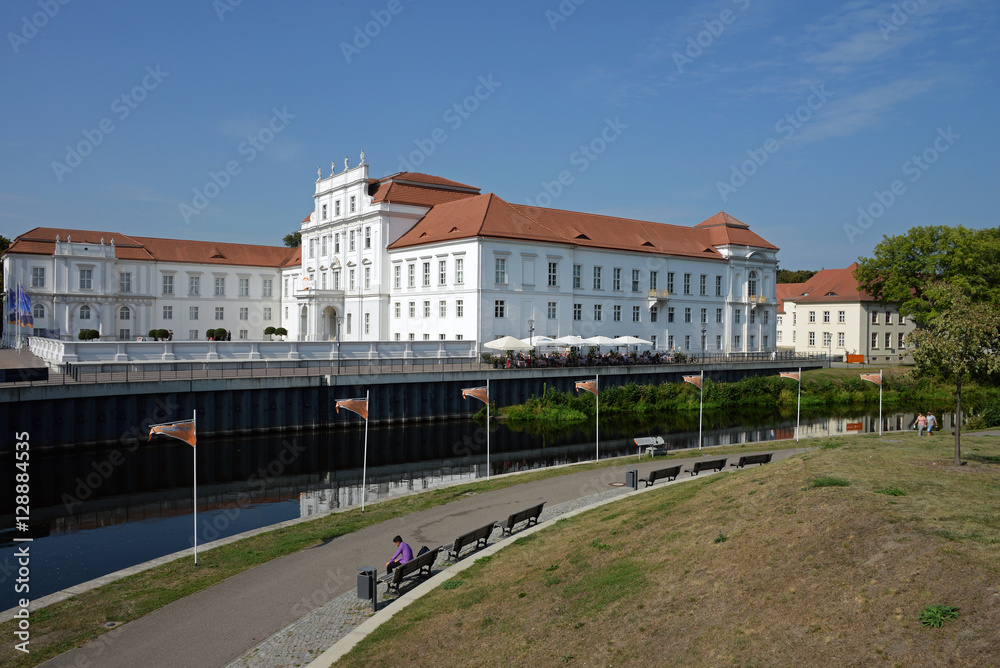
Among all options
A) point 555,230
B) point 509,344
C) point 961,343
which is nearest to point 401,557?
point 961,343

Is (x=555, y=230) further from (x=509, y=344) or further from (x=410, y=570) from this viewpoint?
(x=410, y=570)

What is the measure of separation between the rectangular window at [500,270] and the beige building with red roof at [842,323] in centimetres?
4221

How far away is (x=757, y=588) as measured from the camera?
34.5 feet

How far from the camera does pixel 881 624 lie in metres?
8.99

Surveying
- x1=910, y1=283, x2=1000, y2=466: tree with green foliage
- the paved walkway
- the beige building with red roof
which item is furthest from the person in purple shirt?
the beige building with red roof

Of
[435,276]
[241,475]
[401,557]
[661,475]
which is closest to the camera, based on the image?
[401,557]

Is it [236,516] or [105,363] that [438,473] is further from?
[105,363]

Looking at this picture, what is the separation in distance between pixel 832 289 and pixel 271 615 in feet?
293

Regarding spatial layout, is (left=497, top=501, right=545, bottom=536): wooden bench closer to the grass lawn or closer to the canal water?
the grass lawn

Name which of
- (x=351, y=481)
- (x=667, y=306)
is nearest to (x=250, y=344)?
(x=351, y=481)

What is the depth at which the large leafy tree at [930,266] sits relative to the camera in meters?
67.7

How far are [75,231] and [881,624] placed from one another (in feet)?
297

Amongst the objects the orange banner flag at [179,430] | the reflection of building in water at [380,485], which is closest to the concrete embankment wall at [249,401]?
the reflection of building in water at [380,485]

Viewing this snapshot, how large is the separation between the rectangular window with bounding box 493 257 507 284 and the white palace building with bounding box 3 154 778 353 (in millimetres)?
86
